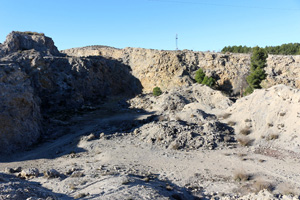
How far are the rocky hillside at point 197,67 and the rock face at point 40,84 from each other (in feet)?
9.09

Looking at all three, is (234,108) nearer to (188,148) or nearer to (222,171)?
(188,148)

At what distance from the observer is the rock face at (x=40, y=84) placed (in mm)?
17891

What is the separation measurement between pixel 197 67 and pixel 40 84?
25.1 meters

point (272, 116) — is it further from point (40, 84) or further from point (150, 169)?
point (40, 84)

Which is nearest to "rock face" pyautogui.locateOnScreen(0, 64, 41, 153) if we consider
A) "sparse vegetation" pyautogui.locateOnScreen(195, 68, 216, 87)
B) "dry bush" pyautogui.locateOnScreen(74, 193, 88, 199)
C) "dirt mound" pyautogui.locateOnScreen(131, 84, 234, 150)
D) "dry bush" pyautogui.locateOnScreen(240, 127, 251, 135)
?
"dirt mound" pyautogui.locateOnScreen(131, 84, 234, 150)

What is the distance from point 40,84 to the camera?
30.3 metres

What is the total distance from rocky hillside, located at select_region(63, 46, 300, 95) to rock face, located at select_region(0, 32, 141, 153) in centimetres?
277

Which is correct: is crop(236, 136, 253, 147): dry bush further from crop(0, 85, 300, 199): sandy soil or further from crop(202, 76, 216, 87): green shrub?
crop(202, 76, 216, 87): green shrub

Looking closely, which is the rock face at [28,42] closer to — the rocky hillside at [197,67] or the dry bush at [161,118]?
the rocky hillside at [197,67]

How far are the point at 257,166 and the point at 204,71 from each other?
2930 cm

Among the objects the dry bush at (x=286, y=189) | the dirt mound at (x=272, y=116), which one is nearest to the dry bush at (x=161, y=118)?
the dirt mound at (x=272, y=116)

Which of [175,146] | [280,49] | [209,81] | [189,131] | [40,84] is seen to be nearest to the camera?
[175,146]

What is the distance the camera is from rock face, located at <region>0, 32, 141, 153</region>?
704 inches

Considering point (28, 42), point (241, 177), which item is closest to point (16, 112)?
point (241, 177)
